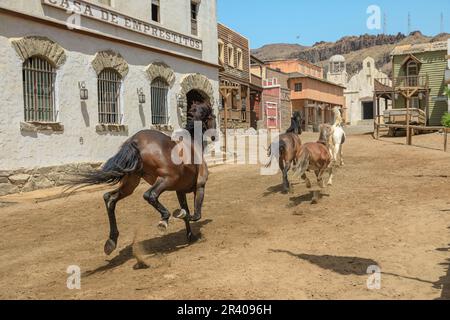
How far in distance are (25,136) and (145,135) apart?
23.4 ft

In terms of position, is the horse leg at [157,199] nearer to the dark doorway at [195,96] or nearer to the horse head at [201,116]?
the horse head at [201,116]

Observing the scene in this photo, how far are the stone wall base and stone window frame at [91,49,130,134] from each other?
185 cm

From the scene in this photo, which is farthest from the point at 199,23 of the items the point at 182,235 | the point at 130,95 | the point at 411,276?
the point at 411,276

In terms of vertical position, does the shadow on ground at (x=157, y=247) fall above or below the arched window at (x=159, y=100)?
below

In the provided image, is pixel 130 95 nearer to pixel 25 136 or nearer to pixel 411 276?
pixel 25 136

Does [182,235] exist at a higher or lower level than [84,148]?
lower

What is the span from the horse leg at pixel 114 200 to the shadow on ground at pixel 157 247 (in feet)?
0.82

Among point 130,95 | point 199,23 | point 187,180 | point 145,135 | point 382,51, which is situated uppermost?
point 382,51

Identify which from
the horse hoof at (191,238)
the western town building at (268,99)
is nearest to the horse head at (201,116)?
the horse hoof at (191,238)

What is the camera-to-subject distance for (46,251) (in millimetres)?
6711

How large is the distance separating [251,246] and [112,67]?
10.6 meters

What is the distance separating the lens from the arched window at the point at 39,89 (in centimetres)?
1215

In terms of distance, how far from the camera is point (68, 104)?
1337 centimetres

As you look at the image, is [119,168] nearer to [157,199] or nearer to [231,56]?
[157,199]
